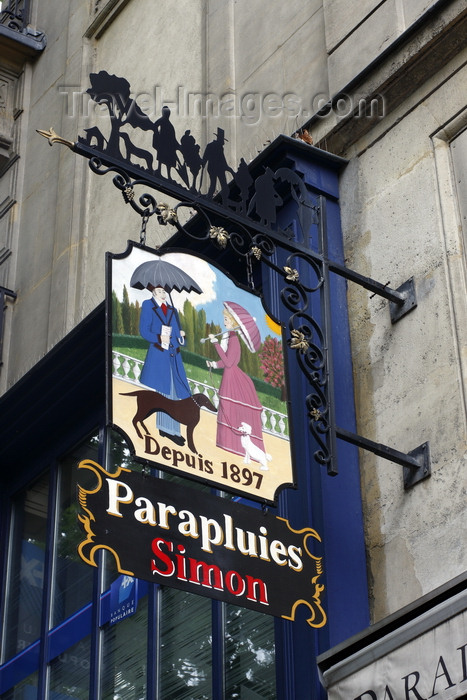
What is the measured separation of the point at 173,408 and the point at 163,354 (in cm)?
39

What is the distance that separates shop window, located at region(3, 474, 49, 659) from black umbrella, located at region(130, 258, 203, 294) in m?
5.38

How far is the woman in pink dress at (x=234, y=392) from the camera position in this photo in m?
8.16

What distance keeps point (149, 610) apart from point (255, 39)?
543 centimetres

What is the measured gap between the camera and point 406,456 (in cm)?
870

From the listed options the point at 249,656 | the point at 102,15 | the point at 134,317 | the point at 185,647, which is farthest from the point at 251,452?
the point at 102,15

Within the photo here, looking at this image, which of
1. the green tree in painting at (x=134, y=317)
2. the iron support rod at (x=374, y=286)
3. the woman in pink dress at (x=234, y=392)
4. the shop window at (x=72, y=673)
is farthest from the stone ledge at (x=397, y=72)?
the shop window at (x=72, y=673)

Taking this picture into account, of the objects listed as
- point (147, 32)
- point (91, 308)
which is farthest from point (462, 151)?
point (147, 32)

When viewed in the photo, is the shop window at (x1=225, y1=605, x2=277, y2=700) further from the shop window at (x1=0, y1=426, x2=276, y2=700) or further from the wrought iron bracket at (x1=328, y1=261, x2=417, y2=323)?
the wrought iron bracket at (x1=328, y1=261, x2=417, y2=323)

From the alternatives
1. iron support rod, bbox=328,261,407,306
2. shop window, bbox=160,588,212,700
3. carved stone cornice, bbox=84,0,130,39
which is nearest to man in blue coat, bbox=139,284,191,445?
iron support rod, bbox=328,261,407,306

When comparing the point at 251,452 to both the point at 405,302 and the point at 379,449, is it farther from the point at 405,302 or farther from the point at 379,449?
the point at 405,302

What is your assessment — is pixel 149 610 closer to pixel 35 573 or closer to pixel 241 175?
pixel 35 573

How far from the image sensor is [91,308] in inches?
539

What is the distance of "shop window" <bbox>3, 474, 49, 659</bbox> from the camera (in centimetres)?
1301

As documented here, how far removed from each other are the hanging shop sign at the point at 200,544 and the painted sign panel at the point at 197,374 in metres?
0.17
